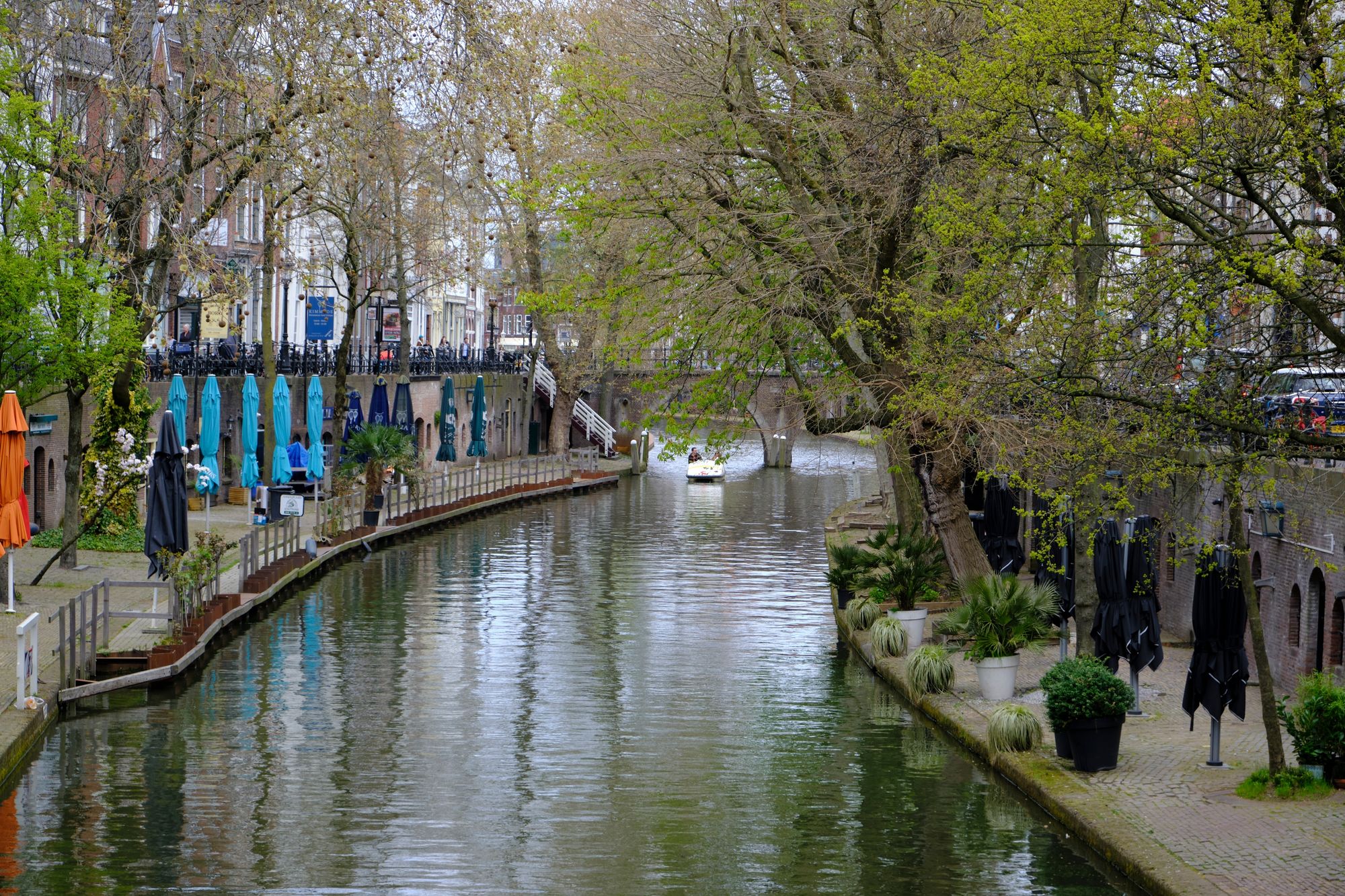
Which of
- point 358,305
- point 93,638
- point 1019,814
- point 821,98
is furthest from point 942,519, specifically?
point 358,305

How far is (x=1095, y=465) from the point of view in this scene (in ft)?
54.3

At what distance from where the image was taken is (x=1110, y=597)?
21.3 m

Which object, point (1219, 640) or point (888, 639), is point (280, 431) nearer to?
point (888, 639)

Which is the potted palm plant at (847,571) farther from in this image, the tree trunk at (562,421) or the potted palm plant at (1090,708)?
the tree trunk at (562,421)

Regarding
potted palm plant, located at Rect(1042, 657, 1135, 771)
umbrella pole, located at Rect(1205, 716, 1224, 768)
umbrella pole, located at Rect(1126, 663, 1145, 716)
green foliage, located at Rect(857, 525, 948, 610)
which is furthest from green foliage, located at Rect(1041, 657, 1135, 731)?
green foliage, located at Rect(857, 525, 948, 610)

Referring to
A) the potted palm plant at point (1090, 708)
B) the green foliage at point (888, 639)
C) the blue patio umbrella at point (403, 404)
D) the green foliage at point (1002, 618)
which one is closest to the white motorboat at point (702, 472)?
the blue patio umbrella at point (403, 404)

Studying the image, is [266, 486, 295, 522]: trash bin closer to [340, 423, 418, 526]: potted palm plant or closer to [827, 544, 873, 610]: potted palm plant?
[340, 423, 418, 526]: potted palm plant

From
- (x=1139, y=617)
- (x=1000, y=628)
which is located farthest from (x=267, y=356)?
(x=1139, y=617)

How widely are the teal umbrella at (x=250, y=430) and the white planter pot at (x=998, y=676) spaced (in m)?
22.4

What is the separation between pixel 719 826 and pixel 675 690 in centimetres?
828

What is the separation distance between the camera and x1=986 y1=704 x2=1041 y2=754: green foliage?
19500mm

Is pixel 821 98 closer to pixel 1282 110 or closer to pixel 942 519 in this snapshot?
pixel 942 519

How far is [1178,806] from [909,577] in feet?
40.3

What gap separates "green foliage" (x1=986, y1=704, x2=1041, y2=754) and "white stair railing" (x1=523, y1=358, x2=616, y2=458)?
6235 centimetres
